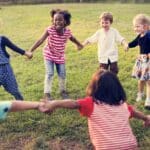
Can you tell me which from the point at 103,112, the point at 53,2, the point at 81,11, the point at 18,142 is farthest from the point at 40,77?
the point at 53,2

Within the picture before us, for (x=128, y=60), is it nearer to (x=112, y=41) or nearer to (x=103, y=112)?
(x=112, y=41)

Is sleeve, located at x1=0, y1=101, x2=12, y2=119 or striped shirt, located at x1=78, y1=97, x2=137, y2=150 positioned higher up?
sleeve, located at x1=0, y1=101, x2=12, y2=119

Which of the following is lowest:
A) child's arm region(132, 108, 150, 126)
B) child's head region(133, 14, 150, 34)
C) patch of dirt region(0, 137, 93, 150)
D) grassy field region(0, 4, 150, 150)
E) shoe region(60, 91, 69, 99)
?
patch of dirt region(0, 137, 93, 150)

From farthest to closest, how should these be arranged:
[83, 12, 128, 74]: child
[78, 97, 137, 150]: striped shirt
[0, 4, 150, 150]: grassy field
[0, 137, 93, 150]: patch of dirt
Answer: [83, 12, 128, 74]: child → [0, 4, 150, 150]: grassy field → [0, 137, 93, 150]: patch of dirt → [78, 97, 137, 150]: striped shirt

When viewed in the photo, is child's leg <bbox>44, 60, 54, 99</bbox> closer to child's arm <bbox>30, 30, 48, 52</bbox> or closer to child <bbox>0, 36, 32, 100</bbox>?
child's arm <bbox>30, 30, 48, 52</bbox>

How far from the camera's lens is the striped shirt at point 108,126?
445cm

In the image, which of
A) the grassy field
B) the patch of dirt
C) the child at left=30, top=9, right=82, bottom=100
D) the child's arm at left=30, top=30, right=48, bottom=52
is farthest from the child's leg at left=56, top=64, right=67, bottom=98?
the patch of dirt

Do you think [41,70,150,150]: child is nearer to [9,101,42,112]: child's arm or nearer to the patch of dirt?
[9,101,42,112]: child's arm

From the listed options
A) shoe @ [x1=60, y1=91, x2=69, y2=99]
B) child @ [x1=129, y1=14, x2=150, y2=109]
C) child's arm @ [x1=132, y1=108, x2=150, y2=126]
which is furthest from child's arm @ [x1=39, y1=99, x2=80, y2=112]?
shoe @ [x1=60, y1=91, x2=69, y2=99]

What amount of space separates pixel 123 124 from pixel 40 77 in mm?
4443

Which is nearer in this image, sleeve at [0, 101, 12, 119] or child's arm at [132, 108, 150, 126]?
sleeve at [0, 101, 12, 119]

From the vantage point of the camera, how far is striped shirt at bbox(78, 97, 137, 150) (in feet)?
14.6

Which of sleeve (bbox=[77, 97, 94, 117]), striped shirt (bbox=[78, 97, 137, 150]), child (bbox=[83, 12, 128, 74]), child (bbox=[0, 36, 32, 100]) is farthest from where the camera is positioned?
child (bbox=[83, 12, 128, 74])

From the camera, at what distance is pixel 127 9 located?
21.1 m
